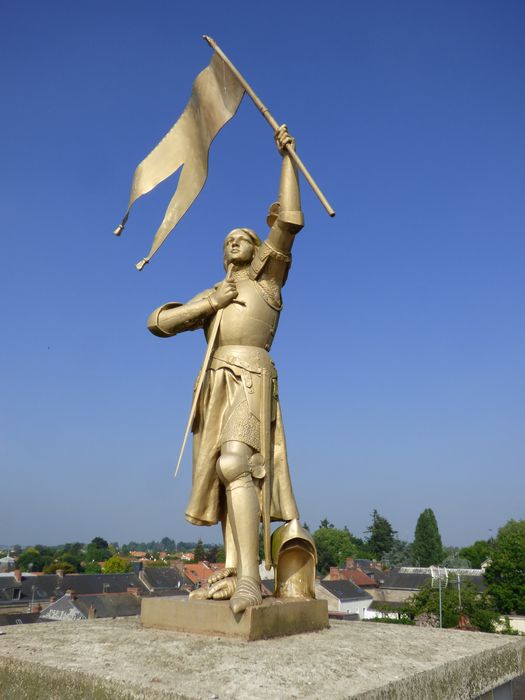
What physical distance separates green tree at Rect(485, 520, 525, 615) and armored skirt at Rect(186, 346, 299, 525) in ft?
134

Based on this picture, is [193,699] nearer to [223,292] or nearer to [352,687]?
[352,687]

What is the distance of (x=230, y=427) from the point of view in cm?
566

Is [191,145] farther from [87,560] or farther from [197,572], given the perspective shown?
[87,560]

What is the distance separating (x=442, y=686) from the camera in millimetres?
3920

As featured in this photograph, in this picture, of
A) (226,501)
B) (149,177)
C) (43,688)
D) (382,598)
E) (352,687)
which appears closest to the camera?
(352,687)

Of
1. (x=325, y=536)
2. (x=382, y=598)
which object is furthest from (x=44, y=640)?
(x=325, y=536)

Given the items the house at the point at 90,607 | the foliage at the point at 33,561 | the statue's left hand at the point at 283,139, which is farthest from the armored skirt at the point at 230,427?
the foliage at the point at 33,561

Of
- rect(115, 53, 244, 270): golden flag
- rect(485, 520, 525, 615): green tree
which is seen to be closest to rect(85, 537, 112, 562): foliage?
rect(485, 520, 525, 615): green tree

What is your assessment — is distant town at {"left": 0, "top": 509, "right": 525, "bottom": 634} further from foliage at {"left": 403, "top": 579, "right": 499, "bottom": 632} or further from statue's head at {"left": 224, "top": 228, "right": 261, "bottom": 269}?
statue's head at {"left": 224, "top": 228, "right": 261, "bottom": 269}

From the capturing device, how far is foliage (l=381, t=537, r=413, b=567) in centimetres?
8300

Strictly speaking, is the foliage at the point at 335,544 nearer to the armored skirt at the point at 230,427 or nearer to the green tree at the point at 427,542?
the green tree at the point at 427,542

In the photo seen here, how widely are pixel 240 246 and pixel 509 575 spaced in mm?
42032

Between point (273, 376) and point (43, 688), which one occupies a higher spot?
point (273, 376)

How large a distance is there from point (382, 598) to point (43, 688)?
176 ft
